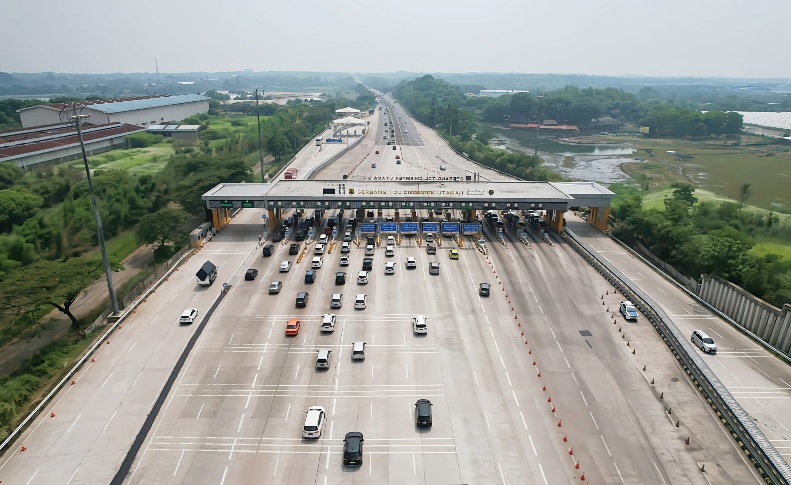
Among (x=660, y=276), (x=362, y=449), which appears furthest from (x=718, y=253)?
(x=362, y=449)

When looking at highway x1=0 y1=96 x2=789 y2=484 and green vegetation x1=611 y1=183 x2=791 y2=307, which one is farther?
green vegetation x1=611 y1=183 x2=791 y2=307

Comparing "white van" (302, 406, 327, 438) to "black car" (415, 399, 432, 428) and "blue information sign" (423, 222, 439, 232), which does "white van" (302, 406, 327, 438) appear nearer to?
"black car" (415, 399, 432, 428)

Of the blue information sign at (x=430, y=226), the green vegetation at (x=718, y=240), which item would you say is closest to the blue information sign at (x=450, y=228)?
the blue information sign at (x=430, y=226)

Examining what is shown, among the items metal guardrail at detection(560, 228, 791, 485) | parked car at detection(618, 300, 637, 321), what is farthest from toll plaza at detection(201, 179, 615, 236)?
parked car at detection(618, 300, 637, 321)

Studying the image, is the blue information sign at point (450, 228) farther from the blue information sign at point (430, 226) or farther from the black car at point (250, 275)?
the black car at point (250, 275)

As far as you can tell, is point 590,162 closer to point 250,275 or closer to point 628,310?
point 628,310
